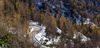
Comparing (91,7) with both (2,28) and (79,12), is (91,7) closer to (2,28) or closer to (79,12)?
(79,12)

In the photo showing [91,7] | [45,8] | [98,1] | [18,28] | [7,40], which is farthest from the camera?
[98,1]

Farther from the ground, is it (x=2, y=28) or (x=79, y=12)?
(x=2, y=28)

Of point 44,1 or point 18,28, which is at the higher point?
point 18,28

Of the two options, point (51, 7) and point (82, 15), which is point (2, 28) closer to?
point (51, 7)

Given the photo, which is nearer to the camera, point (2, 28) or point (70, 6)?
point (2, 28)

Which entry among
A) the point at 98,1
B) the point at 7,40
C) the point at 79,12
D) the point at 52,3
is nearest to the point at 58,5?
the point at 52,3

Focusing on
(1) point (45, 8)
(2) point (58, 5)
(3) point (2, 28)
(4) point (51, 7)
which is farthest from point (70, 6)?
(3) point (2, 28)

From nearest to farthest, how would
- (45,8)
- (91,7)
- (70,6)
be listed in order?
(45,8) < (70,6) < (91,7)

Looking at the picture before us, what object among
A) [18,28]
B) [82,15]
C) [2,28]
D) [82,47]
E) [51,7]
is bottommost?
[82,15]

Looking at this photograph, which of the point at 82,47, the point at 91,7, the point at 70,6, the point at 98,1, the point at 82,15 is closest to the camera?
the point at 82,47
